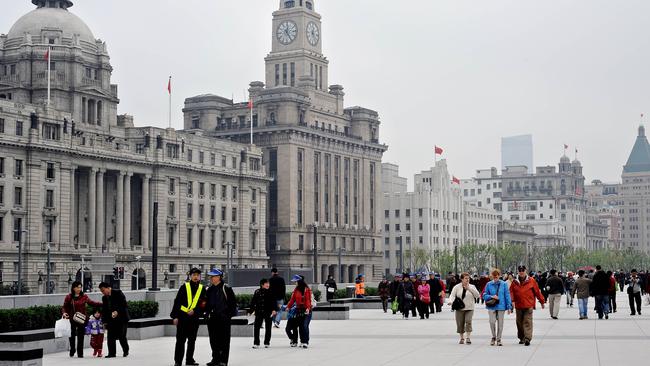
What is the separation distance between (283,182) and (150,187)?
1253 inches

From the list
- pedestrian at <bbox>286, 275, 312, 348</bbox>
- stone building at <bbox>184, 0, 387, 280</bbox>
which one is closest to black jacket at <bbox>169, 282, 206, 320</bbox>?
pedestrian at <bbox>286, 275, 312, 348</bbox>

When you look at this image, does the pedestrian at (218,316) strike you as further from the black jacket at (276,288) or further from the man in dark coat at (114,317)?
the black jacket at (276,288)

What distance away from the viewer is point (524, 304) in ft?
91.2

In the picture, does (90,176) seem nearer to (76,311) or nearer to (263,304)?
(263,304)

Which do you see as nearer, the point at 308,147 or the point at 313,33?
the point at 308,147

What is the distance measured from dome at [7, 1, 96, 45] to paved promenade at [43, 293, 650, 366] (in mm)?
76768

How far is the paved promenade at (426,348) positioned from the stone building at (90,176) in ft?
199

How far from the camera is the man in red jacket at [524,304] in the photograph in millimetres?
27422

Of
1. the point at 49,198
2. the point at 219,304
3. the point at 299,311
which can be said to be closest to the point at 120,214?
the point at 49,198

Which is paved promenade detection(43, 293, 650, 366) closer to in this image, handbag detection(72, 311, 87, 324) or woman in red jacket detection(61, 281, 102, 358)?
woman in red jacket detection(61, 281, 102, 358)

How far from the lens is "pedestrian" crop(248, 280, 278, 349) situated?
90.7ft

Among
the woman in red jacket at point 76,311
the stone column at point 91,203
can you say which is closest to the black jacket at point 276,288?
the woman in red jacket at point 76,311

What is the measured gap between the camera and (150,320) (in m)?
31.6

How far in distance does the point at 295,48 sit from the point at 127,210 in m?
51.1
